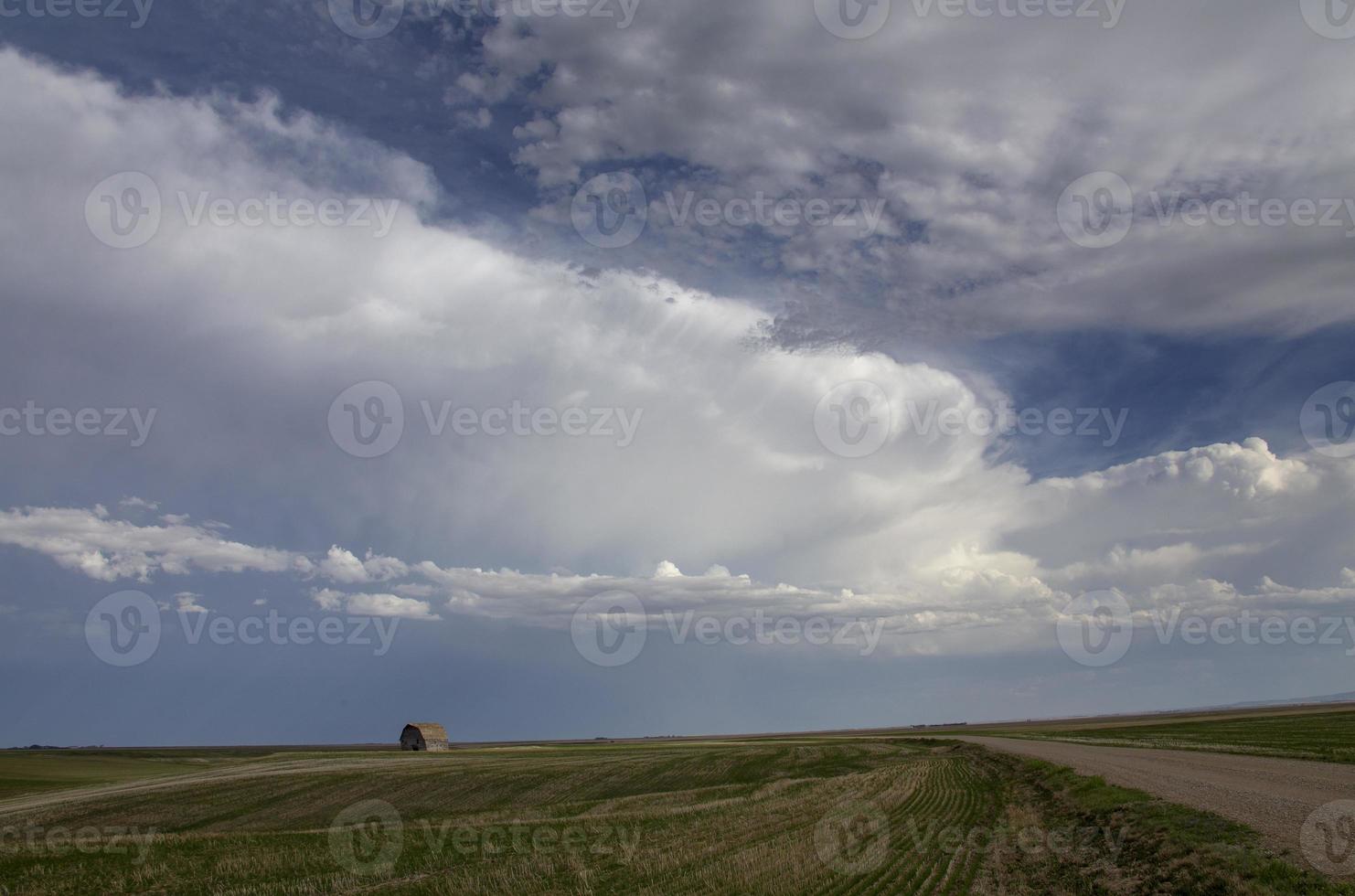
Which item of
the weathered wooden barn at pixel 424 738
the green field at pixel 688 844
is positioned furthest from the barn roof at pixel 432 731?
the green field at pixel 688 844

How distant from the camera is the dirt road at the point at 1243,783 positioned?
2377 cm

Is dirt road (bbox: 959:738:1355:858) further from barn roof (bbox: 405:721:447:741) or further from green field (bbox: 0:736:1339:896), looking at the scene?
barn roof (bbox: 405:721:447:741)

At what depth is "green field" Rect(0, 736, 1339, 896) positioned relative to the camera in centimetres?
2106

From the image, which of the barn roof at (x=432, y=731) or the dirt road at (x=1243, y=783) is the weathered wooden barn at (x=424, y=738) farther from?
the dirt road at (x=1243, y=783)

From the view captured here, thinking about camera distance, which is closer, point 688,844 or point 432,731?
point 688,844

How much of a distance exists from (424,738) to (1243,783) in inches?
4927

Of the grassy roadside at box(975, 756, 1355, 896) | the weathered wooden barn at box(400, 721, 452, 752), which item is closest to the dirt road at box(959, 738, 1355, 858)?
the grassy roadside at box(975, 756, 1355, 896)

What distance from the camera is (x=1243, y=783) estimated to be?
111 ft

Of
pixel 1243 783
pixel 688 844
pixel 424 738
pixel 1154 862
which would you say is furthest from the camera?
pixel 424 738

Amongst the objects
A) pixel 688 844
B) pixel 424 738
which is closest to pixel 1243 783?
pixel 688 844

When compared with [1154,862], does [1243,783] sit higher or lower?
lower

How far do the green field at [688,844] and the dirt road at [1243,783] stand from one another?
1.25m

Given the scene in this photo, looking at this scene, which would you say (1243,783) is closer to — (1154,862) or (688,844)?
(1154,862)

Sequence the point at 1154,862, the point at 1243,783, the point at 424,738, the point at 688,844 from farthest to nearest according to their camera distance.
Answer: the point at 424,738
the point at 1243,783
the point at 688,844
the point at 1154,862
